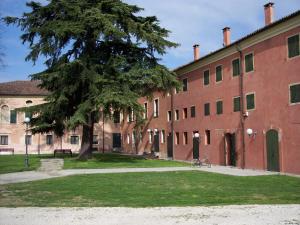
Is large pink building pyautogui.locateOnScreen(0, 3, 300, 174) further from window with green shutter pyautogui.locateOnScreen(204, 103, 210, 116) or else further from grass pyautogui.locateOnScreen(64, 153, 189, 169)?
grass pyautogui.locateOnScreen(64, 153, 189, 169)

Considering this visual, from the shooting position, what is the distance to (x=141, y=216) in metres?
10.3

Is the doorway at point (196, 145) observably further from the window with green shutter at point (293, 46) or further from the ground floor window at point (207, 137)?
the window with green shutter at point (293, 46)

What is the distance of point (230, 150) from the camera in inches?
1168

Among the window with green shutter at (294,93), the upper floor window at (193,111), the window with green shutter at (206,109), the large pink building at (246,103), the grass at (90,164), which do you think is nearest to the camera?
the window with green shutter at (294,93)

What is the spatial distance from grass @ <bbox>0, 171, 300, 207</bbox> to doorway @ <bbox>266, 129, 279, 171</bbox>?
13.0 feet

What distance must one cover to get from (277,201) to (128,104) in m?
15.2

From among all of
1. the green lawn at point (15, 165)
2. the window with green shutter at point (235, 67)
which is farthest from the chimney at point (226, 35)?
the green lawn at point (15, 165)

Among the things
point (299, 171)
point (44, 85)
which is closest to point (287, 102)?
point (299, 171)

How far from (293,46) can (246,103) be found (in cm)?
561

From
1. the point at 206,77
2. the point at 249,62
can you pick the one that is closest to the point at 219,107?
the point at 206,77

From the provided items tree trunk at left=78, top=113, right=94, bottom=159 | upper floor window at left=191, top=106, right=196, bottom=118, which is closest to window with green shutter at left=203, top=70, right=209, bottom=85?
upper floor window at left=191, top=106, right=196, bottom=118

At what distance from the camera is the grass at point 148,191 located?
1269 centimetres

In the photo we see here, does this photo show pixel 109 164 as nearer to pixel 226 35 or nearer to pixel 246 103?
pixel 246 103

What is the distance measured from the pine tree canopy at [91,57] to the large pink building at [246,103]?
377 centimetres
